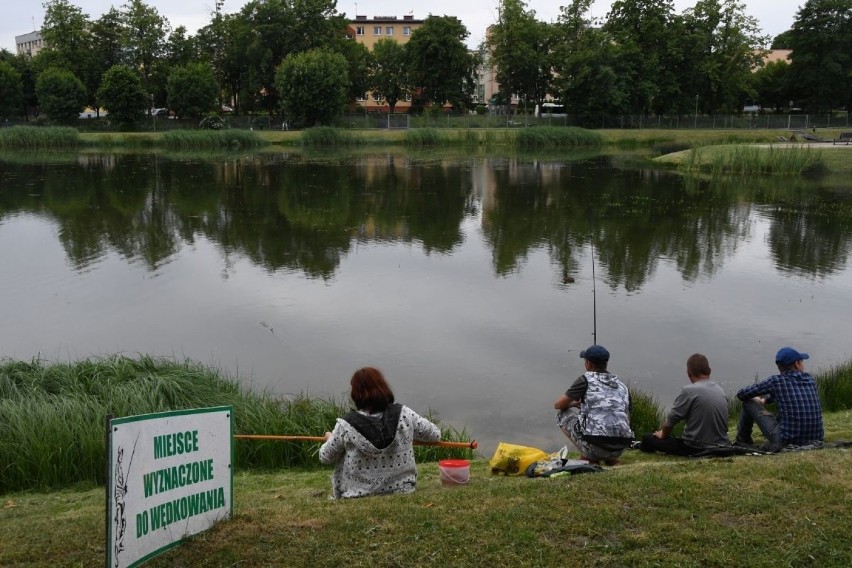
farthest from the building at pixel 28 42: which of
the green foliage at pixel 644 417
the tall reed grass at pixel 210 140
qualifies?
the green foliage at pixel 644 417

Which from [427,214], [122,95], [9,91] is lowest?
[427,214]

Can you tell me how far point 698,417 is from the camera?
657 centimetres

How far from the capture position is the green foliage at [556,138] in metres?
56.6

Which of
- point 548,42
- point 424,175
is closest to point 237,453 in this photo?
point 424,175

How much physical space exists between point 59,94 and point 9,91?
7221 millimetres

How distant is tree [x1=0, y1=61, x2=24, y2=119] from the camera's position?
67000 millimetres

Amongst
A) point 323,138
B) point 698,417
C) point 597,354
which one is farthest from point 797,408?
point 323,138

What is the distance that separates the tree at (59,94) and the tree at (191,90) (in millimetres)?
7265

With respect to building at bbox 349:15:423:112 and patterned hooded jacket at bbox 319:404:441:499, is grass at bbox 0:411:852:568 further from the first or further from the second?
building at bbox 349:15:423:112

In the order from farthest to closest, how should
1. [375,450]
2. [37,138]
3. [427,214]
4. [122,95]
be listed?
[122,95], [37,138], [427,214], [375,450]

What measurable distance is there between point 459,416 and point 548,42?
68256 mm

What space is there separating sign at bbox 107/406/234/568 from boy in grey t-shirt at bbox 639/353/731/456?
380cm

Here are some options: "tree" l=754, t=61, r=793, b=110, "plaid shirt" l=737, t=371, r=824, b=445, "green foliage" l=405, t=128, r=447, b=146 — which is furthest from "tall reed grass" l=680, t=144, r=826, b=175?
"tree" l=754, t=61, r=793, b=110

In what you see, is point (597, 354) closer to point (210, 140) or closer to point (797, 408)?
point (797, 408)
